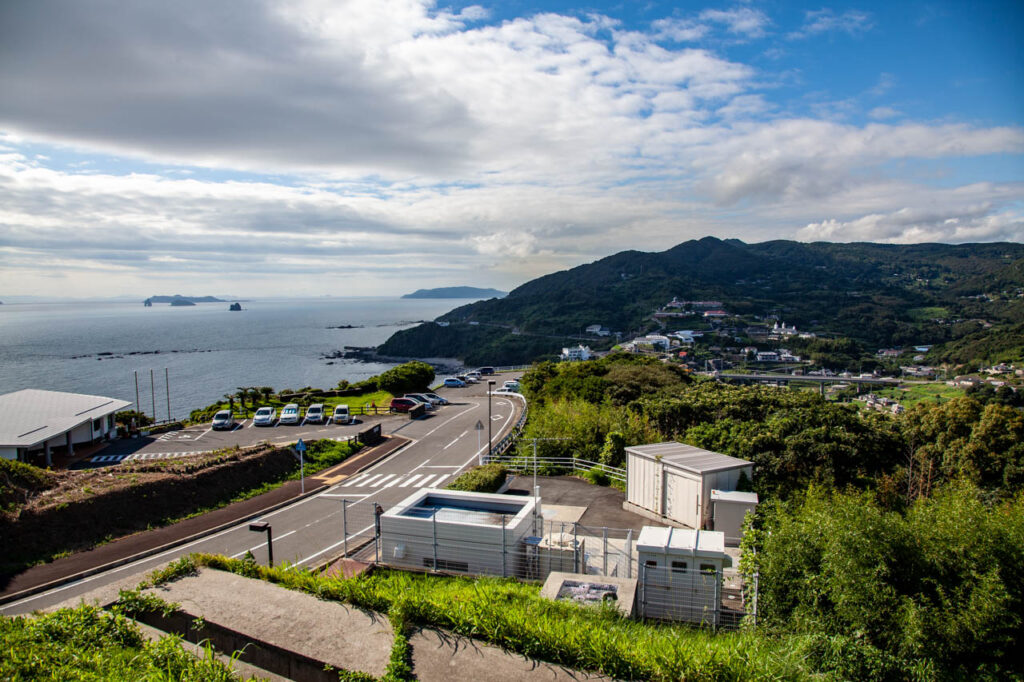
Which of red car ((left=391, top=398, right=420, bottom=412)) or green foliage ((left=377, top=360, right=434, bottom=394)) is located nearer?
red car ((left=391, top=398, right=420, bottom=412))

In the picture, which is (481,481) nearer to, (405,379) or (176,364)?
(405,379)

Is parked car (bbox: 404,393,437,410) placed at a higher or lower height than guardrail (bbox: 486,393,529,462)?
lower

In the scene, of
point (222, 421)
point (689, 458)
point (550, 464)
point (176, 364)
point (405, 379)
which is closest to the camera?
point (689, 458)

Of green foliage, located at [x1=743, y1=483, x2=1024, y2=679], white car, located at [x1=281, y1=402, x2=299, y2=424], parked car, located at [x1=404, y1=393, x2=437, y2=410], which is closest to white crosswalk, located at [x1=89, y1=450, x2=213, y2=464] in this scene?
white car, located at [x1=281, y1=402, x2=299, y2=424]

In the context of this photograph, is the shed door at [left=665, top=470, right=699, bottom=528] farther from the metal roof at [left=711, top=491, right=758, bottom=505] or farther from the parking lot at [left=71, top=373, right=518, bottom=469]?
the parking lot at [left=71, top=373, right=518, bottom=469]

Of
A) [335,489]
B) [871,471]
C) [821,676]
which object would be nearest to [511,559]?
[821,676]

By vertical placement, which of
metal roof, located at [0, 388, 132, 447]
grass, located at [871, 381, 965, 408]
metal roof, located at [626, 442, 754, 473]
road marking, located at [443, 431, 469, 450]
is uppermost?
metal roof, located at [626, 442, 754, 473]

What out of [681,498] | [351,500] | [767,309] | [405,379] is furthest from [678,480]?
[767,309]
